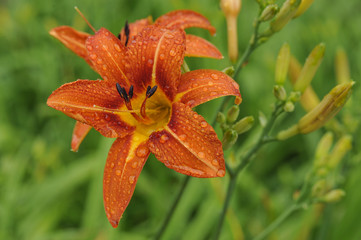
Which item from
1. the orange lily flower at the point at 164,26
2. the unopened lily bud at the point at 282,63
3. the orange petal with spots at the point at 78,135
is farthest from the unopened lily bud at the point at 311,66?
the orange petal with spots at the point at 78,135

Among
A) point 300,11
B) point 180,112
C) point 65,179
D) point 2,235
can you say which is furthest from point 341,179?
point 2,235

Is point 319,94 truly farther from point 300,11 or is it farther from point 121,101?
point 121,101

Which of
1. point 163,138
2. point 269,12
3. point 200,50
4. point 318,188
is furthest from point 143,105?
point 318,188

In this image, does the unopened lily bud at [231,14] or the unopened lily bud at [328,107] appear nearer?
the unopened lily bud at [328,107]

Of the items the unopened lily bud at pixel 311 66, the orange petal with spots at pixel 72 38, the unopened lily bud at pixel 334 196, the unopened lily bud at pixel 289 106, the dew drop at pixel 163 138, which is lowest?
the unopened lily bud at pixel 334 196

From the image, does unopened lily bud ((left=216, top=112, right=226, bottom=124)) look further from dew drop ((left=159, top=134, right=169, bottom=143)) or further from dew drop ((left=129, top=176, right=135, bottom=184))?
dew drop ((left=129, top=176, right=135, bottom=184))

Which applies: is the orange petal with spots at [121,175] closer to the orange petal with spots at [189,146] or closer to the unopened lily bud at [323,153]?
the orange petal with spots at [189,146]

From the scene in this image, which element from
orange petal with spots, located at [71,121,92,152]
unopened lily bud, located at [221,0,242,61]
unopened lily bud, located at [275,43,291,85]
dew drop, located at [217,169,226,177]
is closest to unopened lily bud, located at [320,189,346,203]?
unopened lily bud, located at [275,43,291,85]

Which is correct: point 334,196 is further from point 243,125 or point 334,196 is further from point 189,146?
point 189,146
